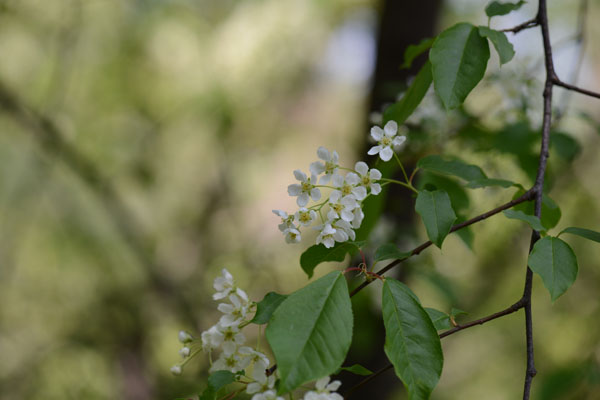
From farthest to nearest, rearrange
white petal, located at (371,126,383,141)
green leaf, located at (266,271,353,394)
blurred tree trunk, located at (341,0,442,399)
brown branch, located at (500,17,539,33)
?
blurred tree trunk, located at (341,0,442,399) → brown branch, located at (500,17,539,33) → white petal, located at (371,126,383,141) → green leaf, located at (266,271,353,394)

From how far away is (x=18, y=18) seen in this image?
11.3 ft

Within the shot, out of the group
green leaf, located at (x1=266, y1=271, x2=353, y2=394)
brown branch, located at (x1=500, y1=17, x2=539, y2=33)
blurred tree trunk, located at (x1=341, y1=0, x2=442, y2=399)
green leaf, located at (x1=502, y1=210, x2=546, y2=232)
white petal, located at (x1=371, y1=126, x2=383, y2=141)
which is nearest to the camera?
green leaf, located at (x1=266, y1=271, x2=353, y2=394)

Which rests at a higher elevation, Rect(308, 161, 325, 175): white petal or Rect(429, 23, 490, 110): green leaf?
Rect(429, 23, 490, 110): green leaf

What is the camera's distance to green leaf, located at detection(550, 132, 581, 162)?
154cm

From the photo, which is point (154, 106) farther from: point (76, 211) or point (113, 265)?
point (113, 265)

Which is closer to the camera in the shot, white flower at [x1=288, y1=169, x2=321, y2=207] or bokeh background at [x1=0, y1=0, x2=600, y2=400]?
white flower at [x1=288, y1=169, x2=321, y2=207]

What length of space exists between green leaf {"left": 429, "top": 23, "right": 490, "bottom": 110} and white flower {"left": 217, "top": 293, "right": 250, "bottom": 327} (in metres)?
0.46

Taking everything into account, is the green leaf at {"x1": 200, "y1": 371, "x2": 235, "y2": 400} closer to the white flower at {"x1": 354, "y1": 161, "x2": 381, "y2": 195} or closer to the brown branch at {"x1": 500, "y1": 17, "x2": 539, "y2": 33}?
the white flower at {"x1": 354, "y1": 161, "x2": 381, "y2": 195}

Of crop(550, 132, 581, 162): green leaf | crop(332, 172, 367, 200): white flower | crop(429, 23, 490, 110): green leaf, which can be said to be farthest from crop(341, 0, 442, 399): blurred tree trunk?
crop(332, 172, 367, 200): white flower

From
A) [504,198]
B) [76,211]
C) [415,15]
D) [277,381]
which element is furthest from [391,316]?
[76,211]

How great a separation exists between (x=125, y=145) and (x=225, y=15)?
4.20 feet

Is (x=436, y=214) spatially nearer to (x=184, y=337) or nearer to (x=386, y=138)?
(x=386, y=138)

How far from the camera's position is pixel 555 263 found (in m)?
0.81

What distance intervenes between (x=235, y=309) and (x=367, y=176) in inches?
11.9
